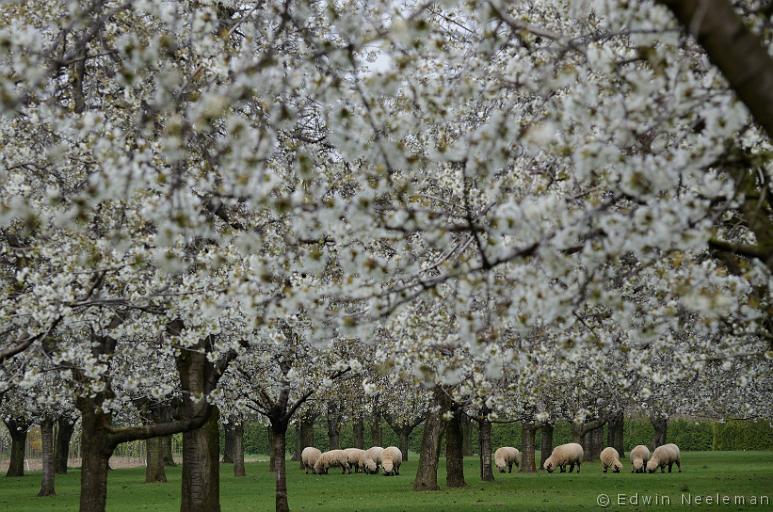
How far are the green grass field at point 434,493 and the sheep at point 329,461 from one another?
6219mm

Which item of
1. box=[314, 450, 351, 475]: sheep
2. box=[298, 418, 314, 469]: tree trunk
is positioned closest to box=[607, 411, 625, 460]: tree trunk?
box=[314, 450, 351, 475]: sheep

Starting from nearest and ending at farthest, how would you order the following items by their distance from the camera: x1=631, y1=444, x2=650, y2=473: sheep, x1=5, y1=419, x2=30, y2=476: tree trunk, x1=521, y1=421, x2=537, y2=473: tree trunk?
x1=631, y1=444, x2=650, y2=473: sheep → x1=521, y1=421, x2=537, y2=473: tree trunk → x1=5, y1=419, x2=30, y2=476: tree trunk

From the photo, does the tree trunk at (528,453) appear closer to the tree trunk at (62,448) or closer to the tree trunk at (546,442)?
the tree trunk at (546,442)

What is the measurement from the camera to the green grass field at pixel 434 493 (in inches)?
877

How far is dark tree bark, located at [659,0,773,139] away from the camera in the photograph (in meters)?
3.58

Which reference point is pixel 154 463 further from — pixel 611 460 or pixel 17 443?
pixel 611 460

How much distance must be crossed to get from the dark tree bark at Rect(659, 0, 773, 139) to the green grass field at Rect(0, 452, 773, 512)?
59.6ft

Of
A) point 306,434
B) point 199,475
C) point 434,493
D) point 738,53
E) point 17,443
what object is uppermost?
point 738,53

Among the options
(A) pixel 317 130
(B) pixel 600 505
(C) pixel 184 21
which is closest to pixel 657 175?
(C) pixel 184 21

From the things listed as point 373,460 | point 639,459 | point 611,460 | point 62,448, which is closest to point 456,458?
point 611,460

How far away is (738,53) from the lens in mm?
3588

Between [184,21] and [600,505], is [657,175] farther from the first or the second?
[600,505]

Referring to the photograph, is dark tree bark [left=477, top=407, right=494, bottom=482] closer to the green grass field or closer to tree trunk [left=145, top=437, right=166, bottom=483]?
the green grass field

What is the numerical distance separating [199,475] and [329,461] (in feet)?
95.4
